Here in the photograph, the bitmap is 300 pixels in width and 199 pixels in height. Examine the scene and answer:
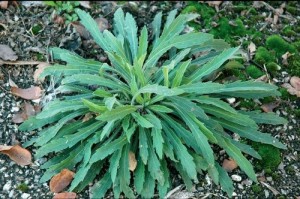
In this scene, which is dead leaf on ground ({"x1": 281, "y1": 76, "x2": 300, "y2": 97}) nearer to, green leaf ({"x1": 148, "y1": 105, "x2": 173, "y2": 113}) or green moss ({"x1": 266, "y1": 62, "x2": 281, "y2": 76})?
green moss ({"x1": 266, "y1": 62, "x2": 281, "y2": 76})

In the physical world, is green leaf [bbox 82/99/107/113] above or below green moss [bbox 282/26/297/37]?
above

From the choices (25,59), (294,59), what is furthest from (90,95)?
(294,59)

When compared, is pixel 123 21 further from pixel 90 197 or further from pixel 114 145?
pixel 90 197

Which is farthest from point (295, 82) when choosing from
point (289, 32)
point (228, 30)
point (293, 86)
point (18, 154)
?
point (18, 154)

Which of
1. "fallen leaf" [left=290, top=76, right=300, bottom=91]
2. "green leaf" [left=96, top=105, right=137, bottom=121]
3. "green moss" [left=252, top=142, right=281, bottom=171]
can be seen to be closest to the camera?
"green leaf" [left=96, top=105, right=137, bottom=121]

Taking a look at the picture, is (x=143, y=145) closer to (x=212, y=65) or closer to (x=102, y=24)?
(x=212, y=65)

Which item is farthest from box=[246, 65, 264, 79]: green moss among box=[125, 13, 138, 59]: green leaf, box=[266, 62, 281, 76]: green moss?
box=[125, 13, 138, 59]: green leaf

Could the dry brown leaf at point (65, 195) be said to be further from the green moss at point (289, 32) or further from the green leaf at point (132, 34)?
the green moss at point (289, 32)
